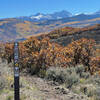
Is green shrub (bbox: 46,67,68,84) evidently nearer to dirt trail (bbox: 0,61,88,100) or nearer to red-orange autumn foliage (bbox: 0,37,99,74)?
dirt trail (bbox: 0,61,88,100)

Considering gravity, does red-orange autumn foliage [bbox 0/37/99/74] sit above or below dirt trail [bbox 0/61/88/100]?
above

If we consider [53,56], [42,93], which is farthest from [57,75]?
[53,56]

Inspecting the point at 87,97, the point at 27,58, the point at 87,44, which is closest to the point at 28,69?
the point at 27,58

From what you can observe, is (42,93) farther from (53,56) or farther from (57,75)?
(53,56)

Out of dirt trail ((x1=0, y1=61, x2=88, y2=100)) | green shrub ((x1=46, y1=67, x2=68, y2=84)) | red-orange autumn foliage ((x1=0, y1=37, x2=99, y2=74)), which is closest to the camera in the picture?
dirt trail ((x1=0, y1=61, x2=88, y2=100))

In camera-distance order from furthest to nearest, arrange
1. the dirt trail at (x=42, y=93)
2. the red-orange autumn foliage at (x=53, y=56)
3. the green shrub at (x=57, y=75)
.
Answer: the red-orange autumn foliage at (x=53, y=56) < the green shrub at (x=57, y=75) < the dirt trail at (x=42, y=93)

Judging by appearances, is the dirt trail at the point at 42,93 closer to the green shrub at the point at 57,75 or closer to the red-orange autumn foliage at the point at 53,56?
the green shrub at the point at 57,75

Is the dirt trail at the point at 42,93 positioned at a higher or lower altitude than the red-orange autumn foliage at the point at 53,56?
lower

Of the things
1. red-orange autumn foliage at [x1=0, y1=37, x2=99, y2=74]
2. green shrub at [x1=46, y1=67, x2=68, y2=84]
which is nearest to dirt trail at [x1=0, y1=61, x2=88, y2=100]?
green shrub at [x1=46, y1=67, x2=68, y2=84]

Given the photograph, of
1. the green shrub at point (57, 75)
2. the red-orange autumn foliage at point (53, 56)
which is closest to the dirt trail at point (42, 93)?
the green shrub at point (57, 75)

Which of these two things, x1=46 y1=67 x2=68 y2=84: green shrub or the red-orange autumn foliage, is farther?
the red-orange autumn foliage

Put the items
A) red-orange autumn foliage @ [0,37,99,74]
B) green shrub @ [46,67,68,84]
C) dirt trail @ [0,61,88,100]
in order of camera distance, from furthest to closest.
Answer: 1. red-orange autumn foliage @ [0,37,99,74]
2. green shrub @ [46,67,68,84]
3. dirt trail @ [0,61,88,100]

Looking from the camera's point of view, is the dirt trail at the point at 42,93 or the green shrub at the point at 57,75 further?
the green shrub at the point at 57,75

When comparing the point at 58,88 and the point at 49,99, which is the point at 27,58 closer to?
the point at 58,88
